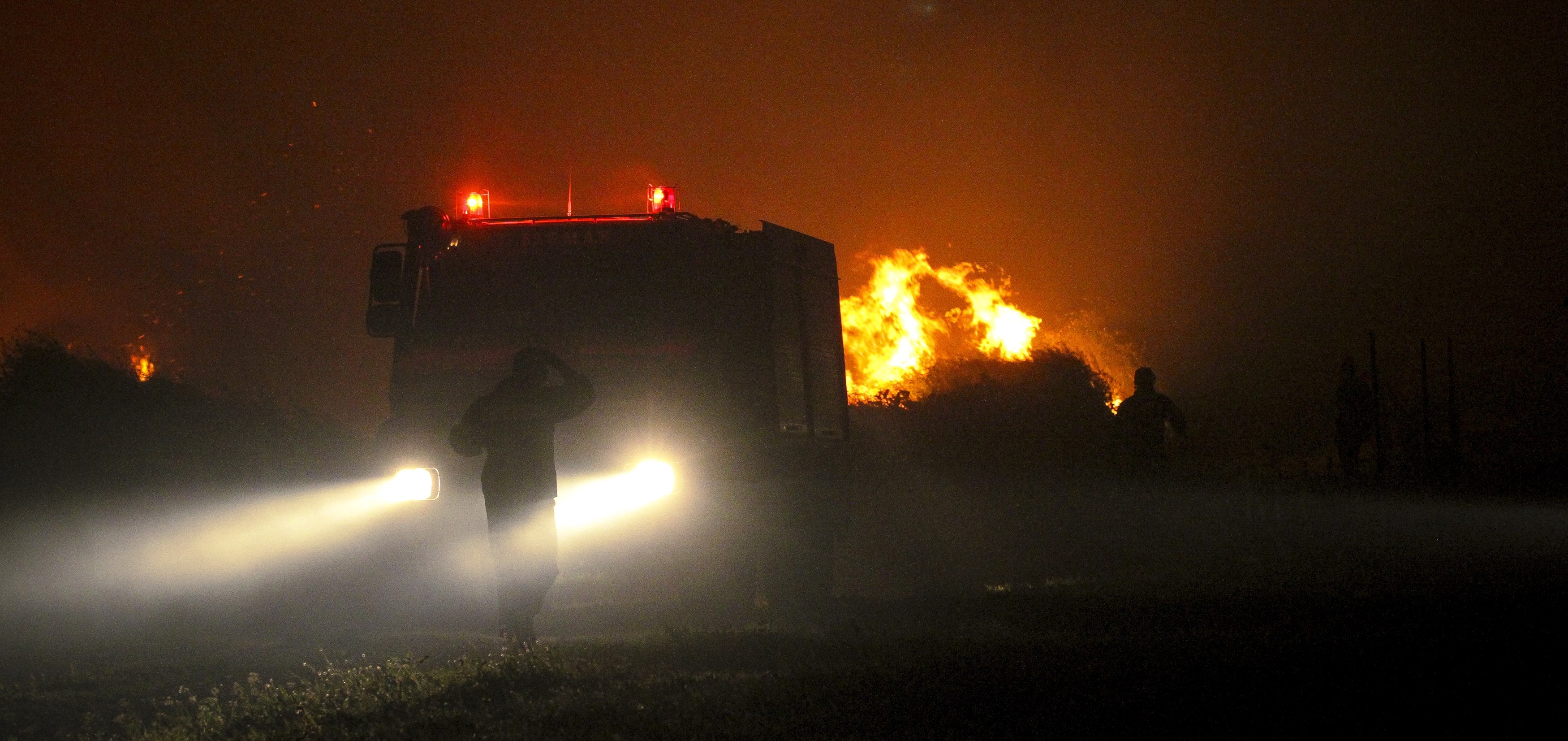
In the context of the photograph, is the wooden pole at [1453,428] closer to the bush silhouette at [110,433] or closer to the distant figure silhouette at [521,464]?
the bush silhouette at [110,433]

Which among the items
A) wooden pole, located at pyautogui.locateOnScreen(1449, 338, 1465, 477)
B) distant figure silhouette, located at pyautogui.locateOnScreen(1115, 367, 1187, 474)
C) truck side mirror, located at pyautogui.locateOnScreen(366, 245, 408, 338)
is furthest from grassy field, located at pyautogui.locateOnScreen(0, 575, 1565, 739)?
wooden pole, located at pyautogui.locateOnScreen(1449, 338, 1465, 477)

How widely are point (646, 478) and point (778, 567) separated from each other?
1.80 meters

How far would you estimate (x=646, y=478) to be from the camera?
35.0ft

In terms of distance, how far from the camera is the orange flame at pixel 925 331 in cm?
3077

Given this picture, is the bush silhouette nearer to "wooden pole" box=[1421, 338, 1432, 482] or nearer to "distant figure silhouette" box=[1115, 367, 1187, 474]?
"distant figure silhouette" box=[1115, 367, 1187, 474]

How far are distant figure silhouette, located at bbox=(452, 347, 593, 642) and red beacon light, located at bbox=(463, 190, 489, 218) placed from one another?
3711 mm

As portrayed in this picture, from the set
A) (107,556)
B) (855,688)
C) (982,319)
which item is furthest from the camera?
(982,319)

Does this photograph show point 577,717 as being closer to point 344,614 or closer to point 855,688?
point 855,688

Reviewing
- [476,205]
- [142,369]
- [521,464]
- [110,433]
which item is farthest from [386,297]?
[142,369]

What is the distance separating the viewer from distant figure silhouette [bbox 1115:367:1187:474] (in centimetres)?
1489

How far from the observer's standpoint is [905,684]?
22.4 ft

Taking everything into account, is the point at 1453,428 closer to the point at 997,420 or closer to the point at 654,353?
the point at 997,420

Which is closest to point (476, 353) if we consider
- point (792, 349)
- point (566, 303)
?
point (566, 303)

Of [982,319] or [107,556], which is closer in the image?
[107,556]
